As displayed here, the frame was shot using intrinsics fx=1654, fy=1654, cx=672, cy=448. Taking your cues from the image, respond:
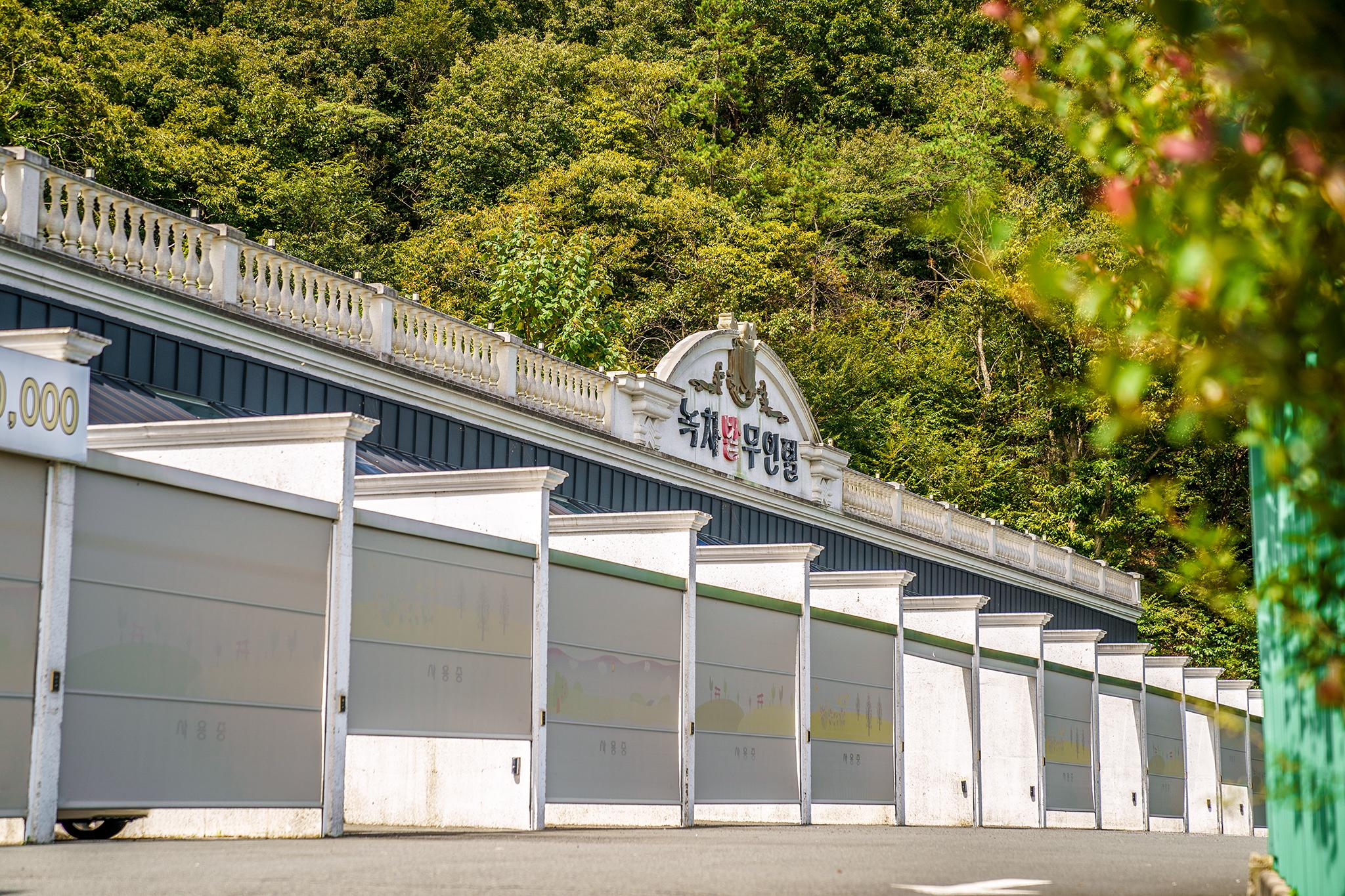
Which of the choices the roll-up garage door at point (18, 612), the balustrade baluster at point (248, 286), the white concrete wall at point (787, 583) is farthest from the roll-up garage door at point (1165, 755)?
the roll-up garage door at point (18, 612)

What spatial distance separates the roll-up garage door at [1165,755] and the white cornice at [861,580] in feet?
39.4

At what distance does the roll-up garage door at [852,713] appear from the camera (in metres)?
22.6

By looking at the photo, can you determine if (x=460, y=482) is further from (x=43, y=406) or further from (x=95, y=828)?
(x=43, y=406)

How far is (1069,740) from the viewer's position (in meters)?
30.2

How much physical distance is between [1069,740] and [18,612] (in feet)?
74.0

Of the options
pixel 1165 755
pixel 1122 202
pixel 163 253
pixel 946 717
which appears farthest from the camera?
pixel 1165 755

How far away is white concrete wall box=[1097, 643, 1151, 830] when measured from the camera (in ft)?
107

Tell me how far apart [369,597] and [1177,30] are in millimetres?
12739

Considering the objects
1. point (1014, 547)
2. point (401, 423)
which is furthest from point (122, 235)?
point (1014, 547)

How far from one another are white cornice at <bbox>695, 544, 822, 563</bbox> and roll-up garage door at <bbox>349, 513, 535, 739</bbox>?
5.29m

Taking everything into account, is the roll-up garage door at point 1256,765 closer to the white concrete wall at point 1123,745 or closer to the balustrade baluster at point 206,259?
the white concrete wall at point 1123,745

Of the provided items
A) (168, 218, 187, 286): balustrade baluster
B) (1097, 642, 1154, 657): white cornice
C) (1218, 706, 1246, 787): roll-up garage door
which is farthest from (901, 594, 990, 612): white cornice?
(1218, 706, 1246, 787): roll-up garage door

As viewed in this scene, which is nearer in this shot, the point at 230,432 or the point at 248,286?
the point at 230,432

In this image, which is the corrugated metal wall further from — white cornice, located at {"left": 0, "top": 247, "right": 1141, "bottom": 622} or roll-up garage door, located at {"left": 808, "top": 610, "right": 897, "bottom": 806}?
roll-up garage door, located at {"left": 808, "top": 610, "right": 897, "bottom": 806}
